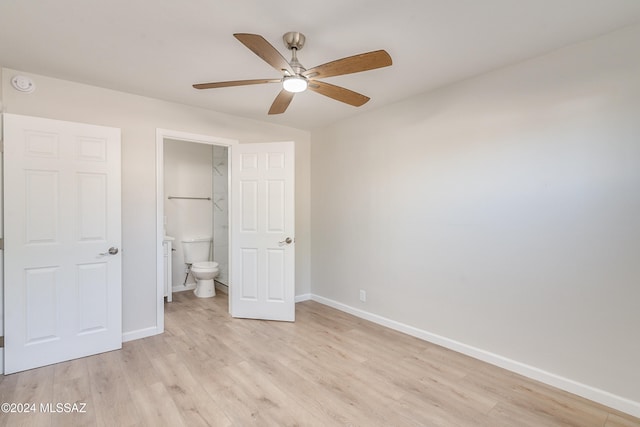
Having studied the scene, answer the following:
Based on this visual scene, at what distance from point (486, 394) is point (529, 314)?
2.34ft

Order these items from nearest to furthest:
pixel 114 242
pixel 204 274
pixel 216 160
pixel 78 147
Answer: pixel 78 147 → pixel 114 242 → pixel 204 274 → pixel 216 160

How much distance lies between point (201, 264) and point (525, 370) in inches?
160

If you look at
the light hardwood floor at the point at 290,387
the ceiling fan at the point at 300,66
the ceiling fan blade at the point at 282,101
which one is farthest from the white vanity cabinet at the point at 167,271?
the ceiling fan at the point at 300,66

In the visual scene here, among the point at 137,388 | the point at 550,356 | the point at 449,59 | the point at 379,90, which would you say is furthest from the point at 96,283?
the point at 550,356

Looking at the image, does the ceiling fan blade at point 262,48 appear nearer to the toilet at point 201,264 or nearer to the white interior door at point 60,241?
the white interior door at point 60,241

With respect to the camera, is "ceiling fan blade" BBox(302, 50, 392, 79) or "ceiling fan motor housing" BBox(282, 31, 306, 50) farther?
"ceiling fan motor housing" BBox(282, 31, 306, 50)

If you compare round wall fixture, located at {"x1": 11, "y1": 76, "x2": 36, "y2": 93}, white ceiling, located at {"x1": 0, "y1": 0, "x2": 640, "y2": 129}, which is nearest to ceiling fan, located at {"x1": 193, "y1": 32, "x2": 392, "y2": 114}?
white ceiling, located at {"x1": 0, "y1": 0, "x2": 640, "y2": 129}

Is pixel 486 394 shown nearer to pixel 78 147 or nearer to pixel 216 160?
pixel 78 147

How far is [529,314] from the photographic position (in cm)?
236

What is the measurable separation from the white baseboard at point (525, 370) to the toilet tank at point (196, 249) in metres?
2.90

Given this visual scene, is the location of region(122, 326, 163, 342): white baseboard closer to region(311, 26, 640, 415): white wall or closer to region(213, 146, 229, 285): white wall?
region(213, 146, 229, 285): white wall

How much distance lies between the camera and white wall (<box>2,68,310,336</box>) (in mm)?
2686

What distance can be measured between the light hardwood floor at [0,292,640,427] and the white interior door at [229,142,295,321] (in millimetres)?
551

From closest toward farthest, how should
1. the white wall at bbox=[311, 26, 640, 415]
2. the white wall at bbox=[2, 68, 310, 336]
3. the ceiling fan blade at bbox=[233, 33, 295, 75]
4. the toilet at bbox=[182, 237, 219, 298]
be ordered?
1. the ceiling fan blade at bbox=[233, 33, 295, 75]
2. the white wall at bbox=[311, 26, 640, 415]
3. the white wall at bbox=[2, 68, 310, 336]
4. the toilet at bbox=[182, 237, 219, 298]
